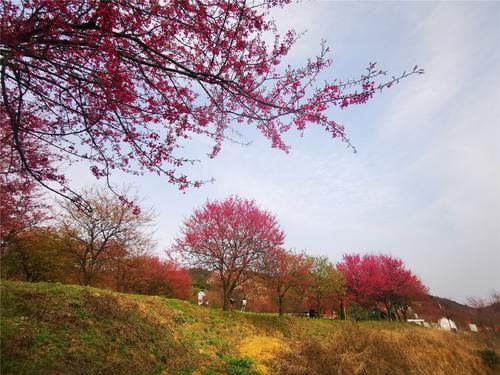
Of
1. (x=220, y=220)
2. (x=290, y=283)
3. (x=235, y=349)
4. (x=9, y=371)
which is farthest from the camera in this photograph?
(x=290, y=283)

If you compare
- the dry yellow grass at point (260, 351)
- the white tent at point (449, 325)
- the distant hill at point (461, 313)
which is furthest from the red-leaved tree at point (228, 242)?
the distant hill at point (461, 313)

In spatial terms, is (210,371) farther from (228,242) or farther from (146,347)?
(228,242)

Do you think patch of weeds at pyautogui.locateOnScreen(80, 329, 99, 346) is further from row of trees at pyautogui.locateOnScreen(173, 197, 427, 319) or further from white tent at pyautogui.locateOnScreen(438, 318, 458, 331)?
white tent at pyautogui.locateOnScreen(438, 318, 458, 331)

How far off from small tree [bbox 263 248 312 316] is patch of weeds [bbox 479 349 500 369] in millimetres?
10583

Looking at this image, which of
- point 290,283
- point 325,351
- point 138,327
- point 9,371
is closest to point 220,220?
point 290,283

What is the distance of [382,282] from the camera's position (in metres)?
29.2

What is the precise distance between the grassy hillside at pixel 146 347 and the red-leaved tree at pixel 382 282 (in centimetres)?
1947

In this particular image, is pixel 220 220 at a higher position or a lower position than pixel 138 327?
higher

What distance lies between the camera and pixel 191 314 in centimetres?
1246

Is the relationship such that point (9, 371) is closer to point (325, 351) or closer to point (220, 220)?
point (325, 351)

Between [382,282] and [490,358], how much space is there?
18.5 meters

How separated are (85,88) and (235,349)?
924cm

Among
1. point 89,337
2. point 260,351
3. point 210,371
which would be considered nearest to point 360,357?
point 210,371

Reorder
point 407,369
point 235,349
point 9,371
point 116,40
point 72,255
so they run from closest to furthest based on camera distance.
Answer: point 116,40
point 9,371
point 407,369
point 235,349
point 72,255
